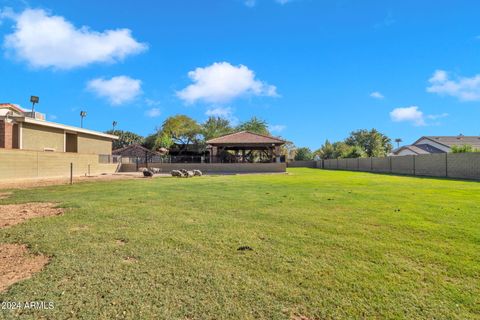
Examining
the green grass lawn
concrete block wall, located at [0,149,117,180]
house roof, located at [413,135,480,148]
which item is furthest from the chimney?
house roof, located at [413,135,480,148]

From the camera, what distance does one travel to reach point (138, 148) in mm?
38750

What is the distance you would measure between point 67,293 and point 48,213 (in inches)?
168

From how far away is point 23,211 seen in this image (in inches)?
240

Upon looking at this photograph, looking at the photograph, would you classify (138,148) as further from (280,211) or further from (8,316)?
(8,316)

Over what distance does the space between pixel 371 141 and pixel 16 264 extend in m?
54.3

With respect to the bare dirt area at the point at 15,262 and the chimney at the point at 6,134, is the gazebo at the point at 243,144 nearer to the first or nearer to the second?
the chimney at the point at 6,134

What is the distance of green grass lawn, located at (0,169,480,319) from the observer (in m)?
2.27

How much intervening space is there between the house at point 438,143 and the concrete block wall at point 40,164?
4453 centimetres

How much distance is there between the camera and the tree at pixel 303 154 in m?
57.6

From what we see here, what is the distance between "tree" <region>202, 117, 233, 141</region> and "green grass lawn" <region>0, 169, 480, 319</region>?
40.3 m

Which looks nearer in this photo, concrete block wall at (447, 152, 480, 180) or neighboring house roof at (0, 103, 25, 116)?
concrete block wall at (447, 152, 480, 180)

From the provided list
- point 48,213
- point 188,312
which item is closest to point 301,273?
point 188,312

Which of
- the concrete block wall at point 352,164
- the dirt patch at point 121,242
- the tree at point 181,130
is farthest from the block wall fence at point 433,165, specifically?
→ the tree at point 181,130

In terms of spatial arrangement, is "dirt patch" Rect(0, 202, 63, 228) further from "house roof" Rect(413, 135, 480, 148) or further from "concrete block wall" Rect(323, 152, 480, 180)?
"house roof" Rect(413, 135, 480, 148)
